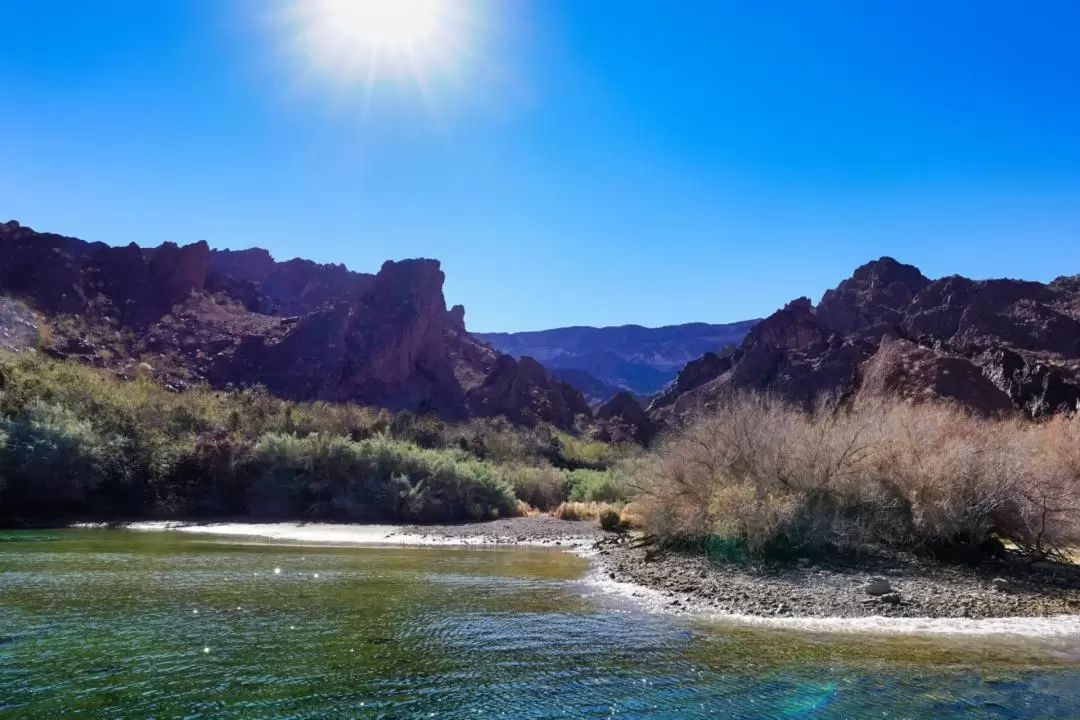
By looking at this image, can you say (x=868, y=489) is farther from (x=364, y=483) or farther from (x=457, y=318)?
(x=457, y=318)

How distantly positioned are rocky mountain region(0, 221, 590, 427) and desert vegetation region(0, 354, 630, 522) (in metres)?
34.5

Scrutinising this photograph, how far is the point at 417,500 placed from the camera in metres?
42.2

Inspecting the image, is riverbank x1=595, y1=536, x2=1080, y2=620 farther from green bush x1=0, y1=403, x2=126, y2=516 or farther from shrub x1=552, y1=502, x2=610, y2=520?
green bush x1=0, y1=403, x2=126, y2=516

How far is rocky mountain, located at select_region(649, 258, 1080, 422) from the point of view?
34500 mm

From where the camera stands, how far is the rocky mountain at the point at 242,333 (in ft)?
277

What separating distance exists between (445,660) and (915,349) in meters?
32.2

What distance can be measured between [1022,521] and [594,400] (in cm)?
15740

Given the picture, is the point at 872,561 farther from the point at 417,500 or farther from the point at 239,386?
the point at 239,386

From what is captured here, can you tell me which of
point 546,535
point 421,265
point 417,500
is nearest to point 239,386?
point 421,265

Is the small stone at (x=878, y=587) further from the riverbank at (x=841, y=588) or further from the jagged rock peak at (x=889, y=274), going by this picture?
the jagged rock peak at (x=889, y=274)

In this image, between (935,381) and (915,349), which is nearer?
(935,381)

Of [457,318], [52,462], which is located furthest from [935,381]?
[457,318]

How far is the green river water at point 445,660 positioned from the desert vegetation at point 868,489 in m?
6.29

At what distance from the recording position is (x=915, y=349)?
3619 cm
